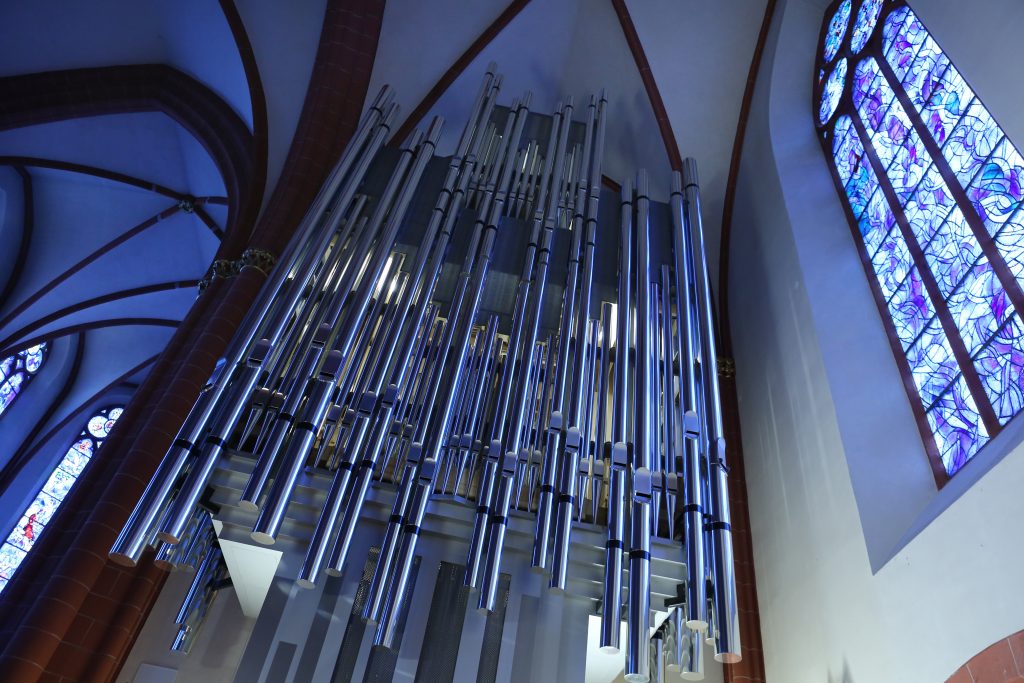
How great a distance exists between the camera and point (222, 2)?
8.87 metres

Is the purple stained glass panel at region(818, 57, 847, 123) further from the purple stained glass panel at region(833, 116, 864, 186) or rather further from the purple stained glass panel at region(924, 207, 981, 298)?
the purple stained glass panel at region(924, 207, 981, 298)

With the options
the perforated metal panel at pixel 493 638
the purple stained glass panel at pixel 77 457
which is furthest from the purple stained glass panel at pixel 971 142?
the purple stained glass panel at pixel 77 457

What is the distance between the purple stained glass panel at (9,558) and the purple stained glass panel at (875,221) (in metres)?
12.2

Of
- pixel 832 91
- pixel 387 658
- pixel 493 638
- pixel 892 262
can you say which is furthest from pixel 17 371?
pixel 892 262

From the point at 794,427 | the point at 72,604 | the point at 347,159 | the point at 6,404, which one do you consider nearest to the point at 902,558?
the point at 794,427

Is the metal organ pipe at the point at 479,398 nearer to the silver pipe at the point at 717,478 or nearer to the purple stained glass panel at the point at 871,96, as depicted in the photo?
the silver pipe at the point at 717,478

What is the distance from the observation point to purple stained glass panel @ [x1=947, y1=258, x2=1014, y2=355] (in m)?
4.68

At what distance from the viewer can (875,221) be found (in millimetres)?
6312

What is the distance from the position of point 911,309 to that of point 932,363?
20.6 inches

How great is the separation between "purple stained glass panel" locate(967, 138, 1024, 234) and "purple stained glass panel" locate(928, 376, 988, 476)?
105 centimetres

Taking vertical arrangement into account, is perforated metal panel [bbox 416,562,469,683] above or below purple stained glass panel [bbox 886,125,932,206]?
below

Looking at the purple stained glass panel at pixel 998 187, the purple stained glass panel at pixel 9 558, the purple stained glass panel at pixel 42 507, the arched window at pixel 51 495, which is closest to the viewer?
the purple stained glass panel at pixel 998 187

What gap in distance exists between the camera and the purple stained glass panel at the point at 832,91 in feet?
24.5

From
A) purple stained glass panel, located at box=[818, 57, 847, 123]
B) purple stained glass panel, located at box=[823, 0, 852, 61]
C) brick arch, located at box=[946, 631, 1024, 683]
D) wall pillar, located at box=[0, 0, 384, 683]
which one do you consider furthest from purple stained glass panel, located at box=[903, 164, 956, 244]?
wall pillar, located at box=[0, 0, 384, 683]
